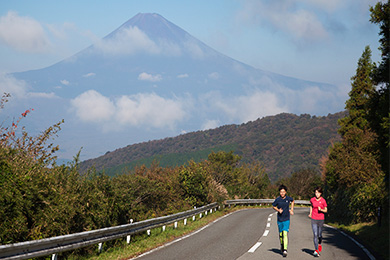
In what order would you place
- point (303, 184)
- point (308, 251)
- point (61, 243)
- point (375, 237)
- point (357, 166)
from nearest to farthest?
point (61, 243) < point (308, 251) < point (375, 237) < point (357, 166) < point (303, 184)

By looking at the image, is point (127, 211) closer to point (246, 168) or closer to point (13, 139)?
point (13, 139)

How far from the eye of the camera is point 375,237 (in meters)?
14.4

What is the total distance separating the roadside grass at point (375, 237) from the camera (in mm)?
11617

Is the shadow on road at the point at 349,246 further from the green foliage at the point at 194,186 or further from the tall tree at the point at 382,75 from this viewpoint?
the green foliage at the point at 194,186

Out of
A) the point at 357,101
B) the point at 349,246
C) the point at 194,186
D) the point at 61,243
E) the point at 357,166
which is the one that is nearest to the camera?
the point at 61,243

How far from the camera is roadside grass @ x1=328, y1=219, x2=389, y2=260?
1162cm

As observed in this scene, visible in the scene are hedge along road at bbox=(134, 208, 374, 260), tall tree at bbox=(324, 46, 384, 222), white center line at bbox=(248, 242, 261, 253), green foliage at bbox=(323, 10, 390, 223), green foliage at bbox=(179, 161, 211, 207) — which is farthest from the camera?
green foliage at bbox=(179, 161, 211, 207)

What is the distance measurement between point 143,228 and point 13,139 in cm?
524

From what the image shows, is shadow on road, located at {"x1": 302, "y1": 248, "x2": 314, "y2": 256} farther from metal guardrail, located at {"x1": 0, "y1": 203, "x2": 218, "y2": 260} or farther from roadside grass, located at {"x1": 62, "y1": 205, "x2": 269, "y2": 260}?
metal guardrail, located at {"x1": 0, "y1": 203, "x2": 218, "y2": 260}

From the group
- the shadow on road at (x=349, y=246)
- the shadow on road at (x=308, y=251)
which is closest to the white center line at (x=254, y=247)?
the shadow on road at (x=308, y=251)

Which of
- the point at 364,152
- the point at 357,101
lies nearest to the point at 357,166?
the point at 364,152

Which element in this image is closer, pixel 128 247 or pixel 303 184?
pixel 128 247

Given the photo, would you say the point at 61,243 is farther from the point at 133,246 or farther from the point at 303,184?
the point at 303,184

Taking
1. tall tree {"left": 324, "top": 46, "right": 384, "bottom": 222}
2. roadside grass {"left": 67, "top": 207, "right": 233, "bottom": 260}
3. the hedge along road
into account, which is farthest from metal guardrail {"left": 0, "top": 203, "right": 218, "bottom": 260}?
tall tree {"left": 324, "top": 46, "right": 384, "bottom": 222}
